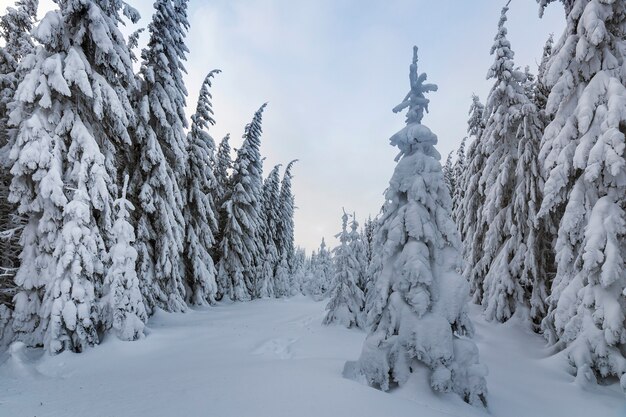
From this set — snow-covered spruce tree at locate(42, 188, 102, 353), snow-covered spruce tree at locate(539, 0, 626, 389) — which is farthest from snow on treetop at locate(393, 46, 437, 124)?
snow-covered spruce tree at locate(42, 188, 102, 353)

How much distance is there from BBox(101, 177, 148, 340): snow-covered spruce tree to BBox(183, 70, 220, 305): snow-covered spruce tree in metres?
8.84

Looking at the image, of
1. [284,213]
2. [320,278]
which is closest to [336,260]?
[284,213]

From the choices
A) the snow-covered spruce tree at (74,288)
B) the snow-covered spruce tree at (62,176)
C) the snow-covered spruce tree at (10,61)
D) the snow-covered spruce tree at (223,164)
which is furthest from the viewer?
the snow-covered spruce tree at (223,164)

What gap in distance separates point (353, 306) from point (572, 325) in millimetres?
9327

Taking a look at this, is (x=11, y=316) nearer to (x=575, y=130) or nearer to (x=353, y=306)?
(x=353, y=306)

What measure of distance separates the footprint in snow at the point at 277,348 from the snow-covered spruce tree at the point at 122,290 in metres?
4.47

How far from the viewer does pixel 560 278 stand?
37.3 feet

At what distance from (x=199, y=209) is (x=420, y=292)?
18623 mm

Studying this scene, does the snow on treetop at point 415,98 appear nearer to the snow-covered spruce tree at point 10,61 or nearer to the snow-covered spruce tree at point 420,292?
the snow-covered spruce tree at point 420,292

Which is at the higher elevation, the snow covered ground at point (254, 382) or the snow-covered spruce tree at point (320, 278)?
the snow-covered spruce tree at point (320, 278)

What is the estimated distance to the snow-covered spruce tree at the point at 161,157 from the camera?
691 inches

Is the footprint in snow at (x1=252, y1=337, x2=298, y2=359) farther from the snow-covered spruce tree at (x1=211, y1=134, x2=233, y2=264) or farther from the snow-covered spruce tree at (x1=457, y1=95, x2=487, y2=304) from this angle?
the snow-covered spruce tree at (x1=211, y1=134, x2=233, y2=264)

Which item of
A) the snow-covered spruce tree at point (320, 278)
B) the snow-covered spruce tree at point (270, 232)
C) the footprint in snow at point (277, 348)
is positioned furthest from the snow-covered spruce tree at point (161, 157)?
the snow-covered spruce tree at point (320, 278)

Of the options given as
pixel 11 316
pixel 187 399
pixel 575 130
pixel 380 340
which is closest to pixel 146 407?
pixel 187 399
